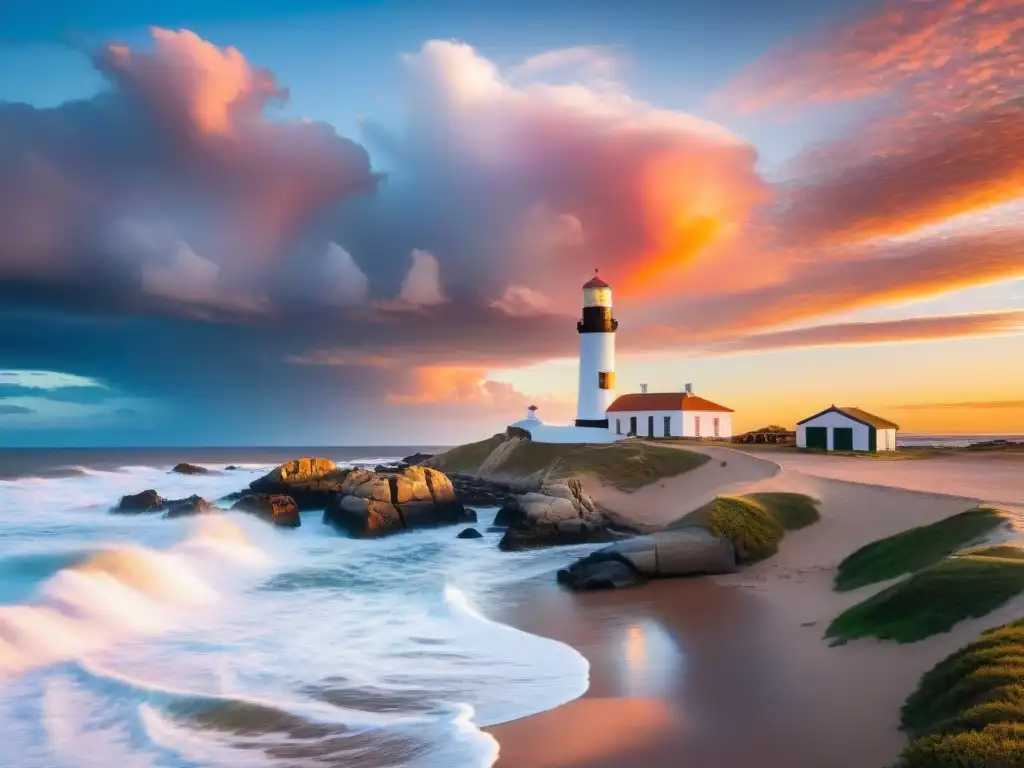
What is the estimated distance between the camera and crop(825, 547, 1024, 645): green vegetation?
988 centimetres

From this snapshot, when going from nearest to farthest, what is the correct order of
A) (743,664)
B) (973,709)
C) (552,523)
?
(973,709) → (743,664) → (552,523)

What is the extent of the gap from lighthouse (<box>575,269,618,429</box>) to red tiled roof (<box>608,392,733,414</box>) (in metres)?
0.99

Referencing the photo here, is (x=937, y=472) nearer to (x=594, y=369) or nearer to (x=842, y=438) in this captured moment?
(x=842, y=438)

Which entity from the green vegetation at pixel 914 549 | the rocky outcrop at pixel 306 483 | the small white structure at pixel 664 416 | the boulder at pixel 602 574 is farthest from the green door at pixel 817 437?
the boulder at pixel 602 574

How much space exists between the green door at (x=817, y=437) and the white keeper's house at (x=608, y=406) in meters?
8.38

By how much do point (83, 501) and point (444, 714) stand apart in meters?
42.4

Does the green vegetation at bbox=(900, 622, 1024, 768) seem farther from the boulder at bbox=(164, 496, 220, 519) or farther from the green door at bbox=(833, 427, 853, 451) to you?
the green door at bbox=(833, 427, 853, 451)

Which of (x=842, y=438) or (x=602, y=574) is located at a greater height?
(x=842, y=438)

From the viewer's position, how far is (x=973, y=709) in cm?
675

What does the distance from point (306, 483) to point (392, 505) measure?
368 inches

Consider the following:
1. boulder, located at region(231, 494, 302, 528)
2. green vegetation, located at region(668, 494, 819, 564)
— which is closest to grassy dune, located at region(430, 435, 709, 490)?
green vegetation, located at region(668, 494, 819, 564)

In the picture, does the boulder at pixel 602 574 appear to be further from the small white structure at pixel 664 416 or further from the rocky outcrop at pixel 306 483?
the small white structure at pixel 664 416

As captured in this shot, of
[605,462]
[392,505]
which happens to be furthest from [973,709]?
[605,462]

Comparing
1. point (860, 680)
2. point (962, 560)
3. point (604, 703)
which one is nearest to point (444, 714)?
point (604, 703)
